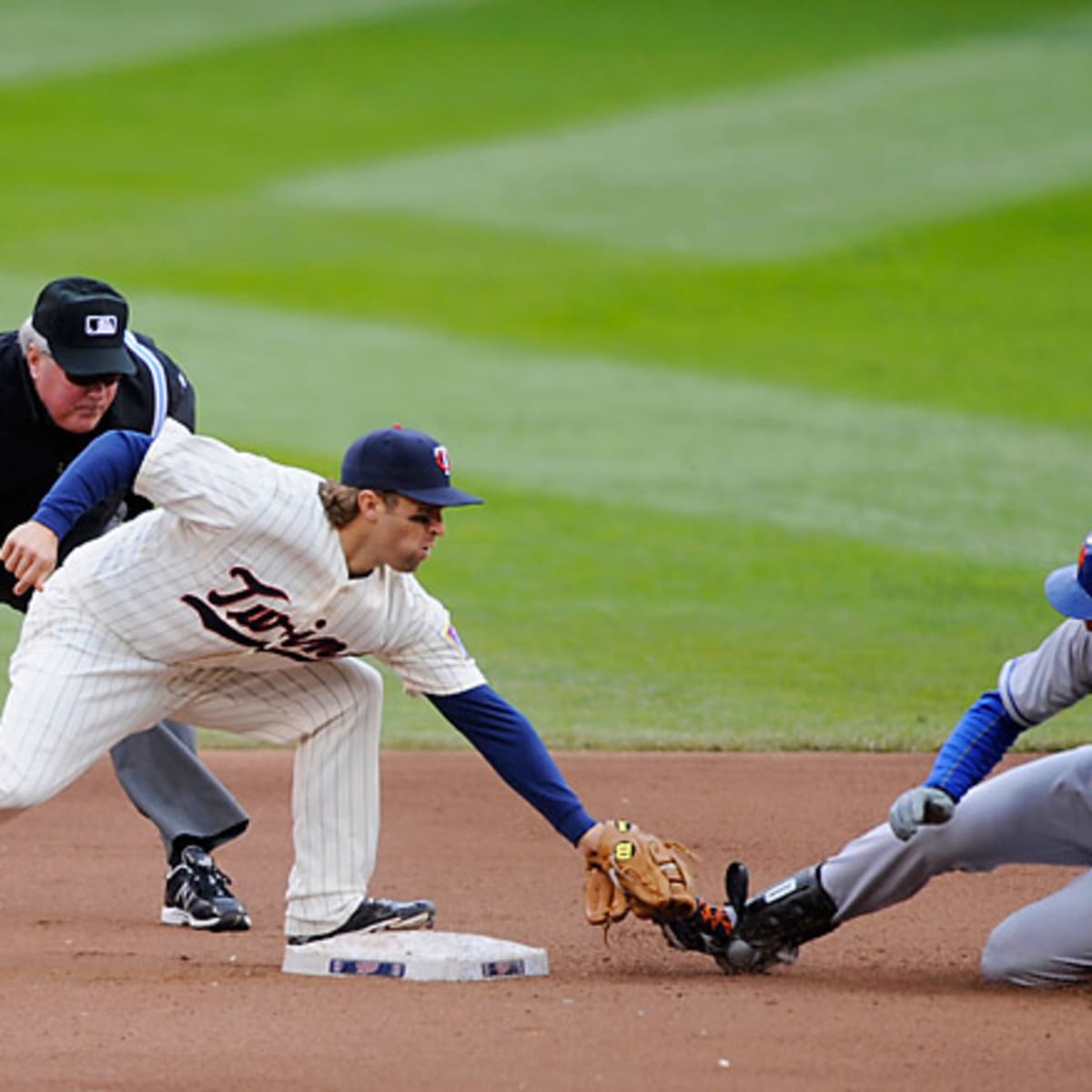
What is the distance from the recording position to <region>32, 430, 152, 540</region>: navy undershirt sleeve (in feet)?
17.1

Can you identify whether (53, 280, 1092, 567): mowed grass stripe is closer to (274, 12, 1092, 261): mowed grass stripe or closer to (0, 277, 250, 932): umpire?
(274, 12, 1092, 261): mowed grass stripe

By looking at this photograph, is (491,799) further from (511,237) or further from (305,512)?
(511,237)

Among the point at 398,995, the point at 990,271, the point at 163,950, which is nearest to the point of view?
the point at 398,995

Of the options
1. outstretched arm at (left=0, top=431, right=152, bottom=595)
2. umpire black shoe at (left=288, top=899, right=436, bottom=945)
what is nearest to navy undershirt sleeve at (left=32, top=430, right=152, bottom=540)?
outstretched arm at (left=0, top=431, right=152, bottom=595)

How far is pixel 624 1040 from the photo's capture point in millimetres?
4723

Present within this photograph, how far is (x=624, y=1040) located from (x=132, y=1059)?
3.38ft

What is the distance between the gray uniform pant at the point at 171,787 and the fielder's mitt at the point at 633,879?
1.41 metres

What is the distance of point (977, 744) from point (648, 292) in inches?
558

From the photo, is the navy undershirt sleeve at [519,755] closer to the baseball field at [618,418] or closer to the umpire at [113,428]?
the baseball field at [618,418]

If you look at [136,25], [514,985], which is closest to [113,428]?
[514,985]

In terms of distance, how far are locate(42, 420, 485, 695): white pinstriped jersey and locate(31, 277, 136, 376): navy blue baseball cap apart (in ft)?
1.89

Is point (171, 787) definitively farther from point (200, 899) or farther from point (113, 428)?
point (113, 428)

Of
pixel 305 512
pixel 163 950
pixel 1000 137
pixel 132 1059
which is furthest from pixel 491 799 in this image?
pixel 1000 137

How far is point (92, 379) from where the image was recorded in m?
5.94
